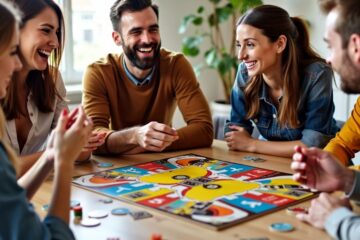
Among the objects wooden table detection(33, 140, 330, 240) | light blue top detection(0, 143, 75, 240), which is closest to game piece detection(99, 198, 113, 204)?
wooden table detection(33, 140, 330, 240)

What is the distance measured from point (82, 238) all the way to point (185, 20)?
10.4ft

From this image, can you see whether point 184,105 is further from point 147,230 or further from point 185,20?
point 185,20

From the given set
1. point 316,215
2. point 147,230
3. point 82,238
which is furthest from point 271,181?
point 82,238

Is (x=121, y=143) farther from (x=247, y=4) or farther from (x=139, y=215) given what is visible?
(x=247, y=4)

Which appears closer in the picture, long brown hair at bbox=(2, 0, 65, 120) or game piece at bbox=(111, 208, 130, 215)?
game piece at bbox=(111, 208, 130, 215)

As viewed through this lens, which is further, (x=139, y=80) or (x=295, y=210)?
(x=139, y=80)

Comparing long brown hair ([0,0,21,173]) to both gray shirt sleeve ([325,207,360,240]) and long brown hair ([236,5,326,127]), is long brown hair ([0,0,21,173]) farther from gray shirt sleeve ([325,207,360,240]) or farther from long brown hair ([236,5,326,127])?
long brown hair ([236,5,326,127])

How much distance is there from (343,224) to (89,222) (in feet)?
2.16

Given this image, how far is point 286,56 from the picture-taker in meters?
2.40

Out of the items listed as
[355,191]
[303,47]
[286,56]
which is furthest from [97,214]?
[303,47]

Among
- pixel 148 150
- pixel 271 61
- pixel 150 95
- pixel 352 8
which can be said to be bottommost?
pixel 148 150

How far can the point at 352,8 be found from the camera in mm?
1577

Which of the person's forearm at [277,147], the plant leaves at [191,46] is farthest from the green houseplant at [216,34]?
the person's forearm at [277,147]

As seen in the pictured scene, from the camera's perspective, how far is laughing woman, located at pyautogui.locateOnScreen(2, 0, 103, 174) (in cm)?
208
